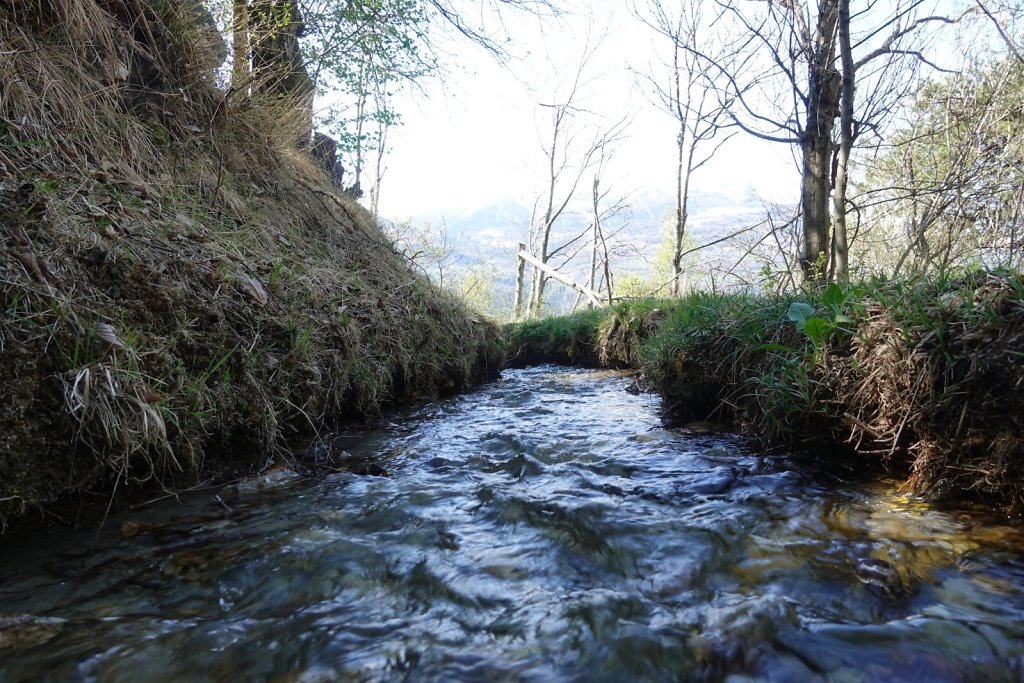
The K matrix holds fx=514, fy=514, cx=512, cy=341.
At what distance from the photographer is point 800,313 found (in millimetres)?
2859

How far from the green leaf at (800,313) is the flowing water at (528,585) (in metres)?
0.81

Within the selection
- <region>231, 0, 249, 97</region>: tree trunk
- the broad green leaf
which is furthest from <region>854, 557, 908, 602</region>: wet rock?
<region>231, 0, 249, 97</region>: tree trunk

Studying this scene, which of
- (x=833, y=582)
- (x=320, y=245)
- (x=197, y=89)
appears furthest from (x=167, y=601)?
(x=197, y=89)

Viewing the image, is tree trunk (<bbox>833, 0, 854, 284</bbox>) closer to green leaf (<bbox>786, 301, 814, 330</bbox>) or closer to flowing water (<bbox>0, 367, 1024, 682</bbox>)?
green leaf (<bbox>786, 301, 814, 330</bbox>)

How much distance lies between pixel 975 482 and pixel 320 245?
4.82 m

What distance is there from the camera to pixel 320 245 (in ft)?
15.9

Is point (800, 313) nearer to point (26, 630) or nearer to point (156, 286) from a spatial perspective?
point (156, 286)

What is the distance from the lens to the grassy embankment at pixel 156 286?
5.78ft

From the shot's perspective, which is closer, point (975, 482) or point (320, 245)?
point (975, 482)

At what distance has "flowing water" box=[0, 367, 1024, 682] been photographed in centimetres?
127

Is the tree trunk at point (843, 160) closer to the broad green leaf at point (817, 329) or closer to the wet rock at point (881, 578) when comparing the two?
the broad green leaf at point (817, 329)

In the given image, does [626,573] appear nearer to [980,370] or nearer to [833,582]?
[833,582]

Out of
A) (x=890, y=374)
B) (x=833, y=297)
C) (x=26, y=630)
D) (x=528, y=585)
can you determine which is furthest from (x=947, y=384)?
(x=26, y=630)

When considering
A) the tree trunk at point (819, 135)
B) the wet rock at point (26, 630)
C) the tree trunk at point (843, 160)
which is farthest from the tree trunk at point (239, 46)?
the tree trunk at point (843, 160)
